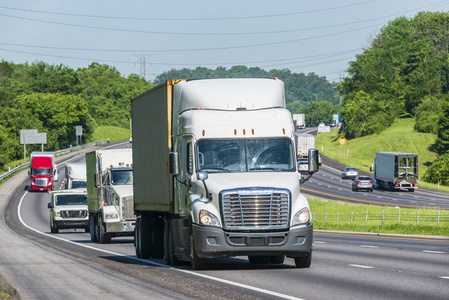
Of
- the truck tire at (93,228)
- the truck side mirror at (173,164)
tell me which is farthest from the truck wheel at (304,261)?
the truck tire at (93,228)

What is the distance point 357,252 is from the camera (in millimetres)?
23297

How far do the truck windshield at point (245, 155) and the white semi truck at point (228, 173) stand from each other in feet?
0.07

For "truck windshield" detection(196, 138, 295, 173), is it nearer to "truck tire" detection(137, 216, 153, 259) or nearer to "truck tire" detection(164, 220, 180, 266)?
"truck tire" detection(164, 220, 180, 266)

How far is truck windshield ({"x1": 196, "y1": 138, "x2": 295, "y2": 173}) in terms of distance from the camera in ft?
55.9

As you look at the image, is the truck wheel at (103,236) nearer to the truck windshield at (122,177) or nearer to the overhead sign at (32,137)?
the truck windshield at (122,177)

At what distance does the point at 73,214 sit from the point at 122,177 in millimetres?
13760

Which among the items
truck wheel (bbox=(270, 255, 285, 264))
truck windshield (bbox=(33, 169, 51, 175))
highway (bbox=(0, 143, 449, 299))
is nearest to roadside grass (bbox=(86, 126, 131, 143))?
truck windshield (bbox=(33, 169, 51, 175))

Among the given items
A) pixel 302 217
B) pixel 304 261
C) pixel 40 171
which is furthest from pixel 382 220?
pixel 40 171

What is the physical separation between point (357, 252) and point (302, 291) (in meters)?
10.4

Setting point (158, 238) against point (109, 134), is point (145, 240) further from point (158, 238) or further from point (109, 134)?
point (109, 134)

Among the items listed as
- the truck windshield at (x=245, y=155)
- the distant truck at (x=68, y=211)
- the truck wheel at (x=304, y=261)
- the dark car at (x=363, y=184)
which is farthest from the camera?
the dark car at (x=363, y=184)

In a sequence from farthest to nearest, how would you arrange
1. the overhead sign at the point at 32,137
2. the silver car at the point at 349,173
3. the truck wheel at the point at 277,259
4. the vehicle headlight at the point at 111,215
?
1. the overhead sign at the point at 32,137
2. the silver car at the point at 349,173
3. the vehicle headlight at the point at 111,215
4. the truck wheel at the point at 277,259

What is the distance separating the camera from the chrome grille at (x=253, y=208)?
16219mm

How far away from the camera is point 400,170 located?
8194cm
